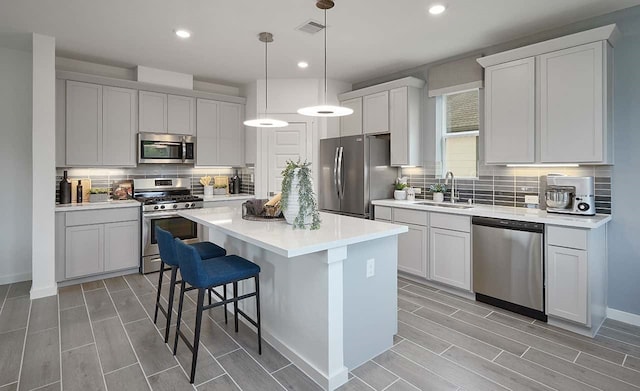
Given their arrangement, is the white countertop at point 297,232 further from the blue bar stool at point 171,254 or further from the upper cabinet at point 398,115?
the upper cabinet at point 398,115

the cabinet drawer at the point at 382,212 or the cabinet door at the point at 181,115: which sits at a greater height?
the cabinet door at the point at 181,115

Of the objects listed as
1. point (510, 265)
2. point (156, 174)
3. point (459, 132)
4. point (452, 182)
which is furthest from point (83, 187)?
point (510, 265)

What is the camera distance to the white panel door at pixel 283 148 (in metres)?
5.30

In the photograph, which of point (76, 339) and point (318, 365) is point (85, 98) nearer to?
point (76, 339)

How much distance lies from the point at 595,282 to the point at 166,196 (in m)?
5.04

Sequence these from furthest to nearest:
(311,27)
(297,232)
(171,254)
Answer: (311,27) → (171,254) → (297,232)

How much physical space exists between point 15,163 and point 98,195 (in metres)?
0.90

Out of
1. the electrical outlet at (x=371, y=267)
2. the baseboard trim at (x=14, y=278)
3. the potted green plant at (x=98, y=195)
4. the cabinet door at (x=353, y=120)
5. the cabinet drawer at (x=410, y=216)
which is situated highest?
the cabinet door at (x=353, y=120)

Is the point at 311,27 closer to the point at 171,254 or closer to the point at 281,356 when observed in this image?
the point at 171,254

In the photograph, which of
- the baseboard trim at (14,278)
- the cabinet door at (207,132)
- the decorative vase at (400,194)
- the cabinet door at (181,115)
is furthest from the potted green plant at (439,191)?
the baseboard trim at (14,278)

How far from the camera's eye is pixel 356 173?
15.3ft

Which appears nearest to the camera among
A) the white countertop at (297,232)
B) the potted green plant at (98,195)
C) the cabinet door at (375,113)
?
the white countertop at (297,232)

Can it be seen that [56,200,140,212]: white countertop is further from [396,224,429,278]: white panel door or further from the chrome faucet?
the chrome faucet

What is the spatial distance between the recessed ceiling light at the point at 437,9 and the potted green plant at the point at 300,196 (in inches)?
72.0
